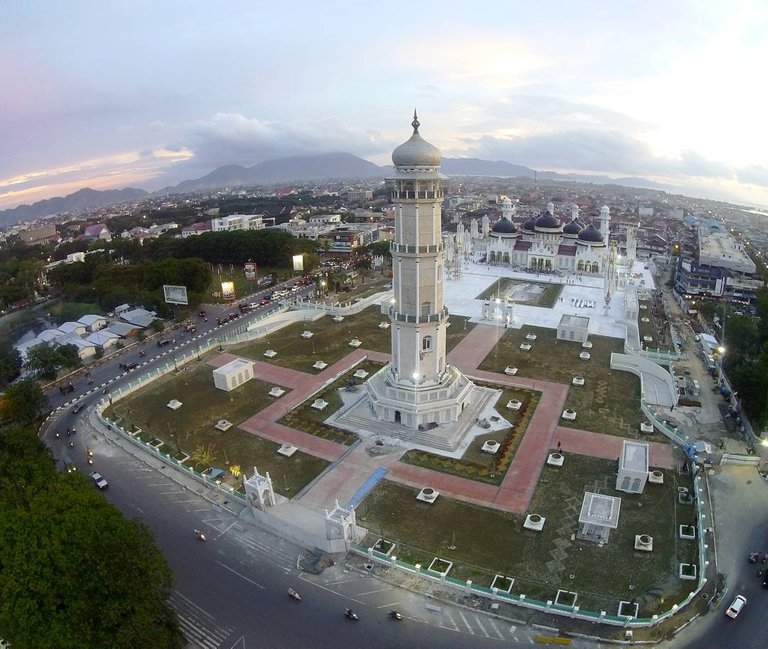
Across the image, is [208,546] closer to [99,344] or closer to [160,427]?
[160,427]

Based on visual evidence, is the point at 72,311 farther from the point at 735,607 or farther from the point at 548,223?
the point at 548,223

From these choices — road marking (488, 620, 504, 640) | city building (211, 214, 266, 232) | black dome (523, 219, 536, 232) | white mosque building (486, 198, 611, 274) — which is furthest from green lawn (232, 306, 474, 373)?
city building (211, 214, 266, 232)

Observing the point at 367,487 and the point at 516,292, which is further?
the point at 516,292

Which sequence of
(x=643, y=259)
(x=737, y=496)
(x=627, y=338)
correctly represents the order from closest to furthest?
(x=737, y=496) → (x=627, y=338) → (x=643, y=259)

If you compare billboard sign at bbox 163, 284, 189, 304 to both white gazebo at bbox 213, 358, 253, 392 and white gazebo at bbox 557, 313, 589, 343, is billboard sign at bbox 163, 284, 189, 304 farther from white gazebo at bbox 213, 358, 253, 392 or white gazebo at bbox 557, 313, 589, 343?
white gazebo at bbox 557, 313, 589, 343

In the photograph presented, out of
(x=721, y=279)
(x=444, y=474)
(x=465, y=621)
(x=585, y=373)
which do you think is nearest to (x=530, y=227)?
(x=721, y=279)

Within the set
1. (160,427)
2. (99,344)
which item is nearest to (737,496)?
(160,427)
